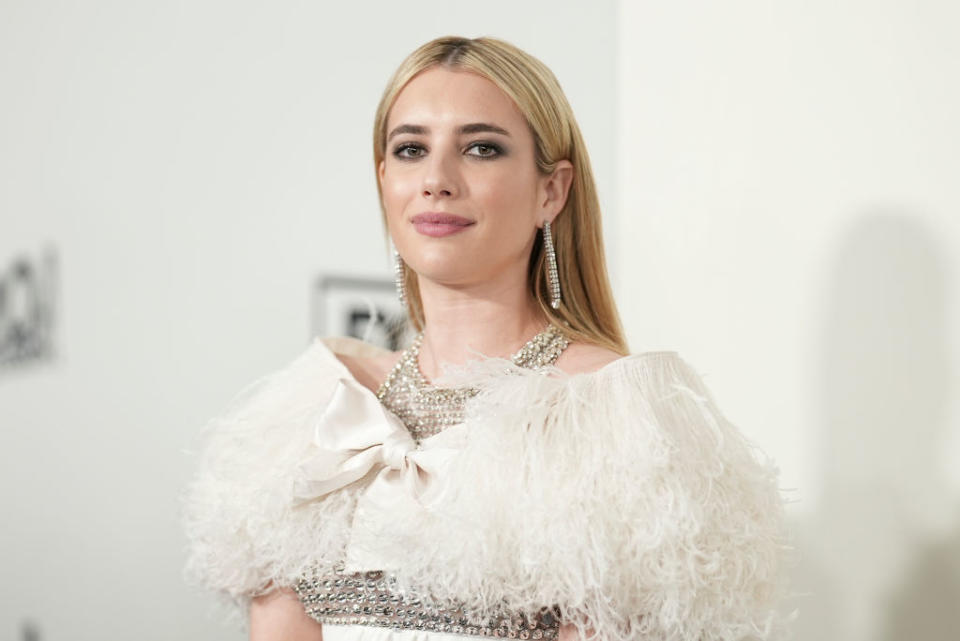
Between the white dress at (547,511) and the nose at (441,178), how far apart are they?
22 centimetres

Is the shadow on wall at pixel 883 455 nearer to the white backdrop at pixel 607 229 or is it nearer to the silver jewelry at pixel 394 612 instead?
the white backdrop at pixel 607 229

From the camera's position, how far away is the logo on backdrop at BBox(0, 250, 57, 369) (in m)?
3.26

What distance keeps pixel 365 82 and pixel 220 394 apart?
2.89 feet

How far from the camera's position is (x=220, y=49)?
8.98 ft

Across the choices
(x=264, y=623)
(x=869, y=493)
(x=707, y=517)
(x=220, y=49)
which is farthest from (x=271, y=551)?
(x=220, y=49)

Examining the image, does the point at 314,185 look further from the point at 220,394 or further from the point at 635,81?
the point at 635,81

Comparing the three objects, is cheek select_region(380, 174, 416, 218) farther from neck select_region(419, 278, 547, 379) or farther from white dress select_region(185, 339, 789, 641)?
white dress select_region(185, 339, 789, 641)

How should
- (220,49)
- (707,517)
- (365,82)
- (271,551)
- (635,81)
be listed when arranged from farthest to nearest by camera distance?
(220,49)
(365,82)
(635,81)
(271,551)
(707,517)

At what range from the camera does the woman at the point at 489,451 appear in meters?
1.21

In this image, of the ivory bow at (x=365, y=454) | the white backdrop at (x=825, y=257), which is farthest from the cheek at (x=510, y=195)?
the white backdrop at (x=825, y=257)

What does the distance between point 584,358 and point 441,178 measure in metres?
0.30

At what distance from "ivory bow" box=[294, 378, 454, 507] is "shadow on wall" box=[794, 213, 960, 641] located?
0.67m

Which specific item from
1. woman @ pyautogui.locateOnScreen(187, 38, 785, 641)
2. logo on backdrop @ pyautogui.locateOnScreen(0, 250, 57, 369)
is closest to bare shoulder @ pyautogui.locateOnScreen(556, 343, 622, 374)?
woman @ pyautogui.locateOnScreen(187, 38, 785, 641)

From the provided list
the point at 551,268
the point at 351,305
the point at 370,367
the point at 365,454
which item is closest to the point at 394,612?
the point at 365,454
